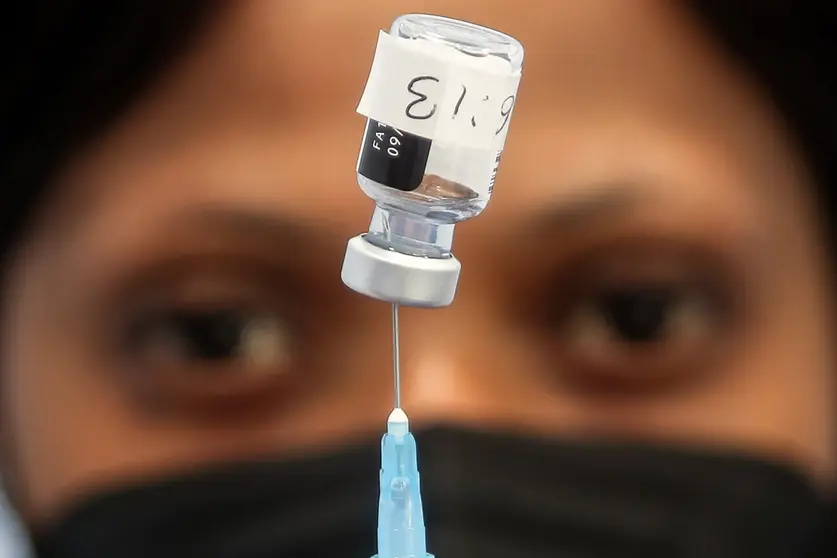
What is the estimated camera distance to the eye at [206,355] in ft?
2.51

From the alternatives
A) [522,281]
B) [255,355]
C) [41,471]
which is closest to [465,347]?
[522,281]

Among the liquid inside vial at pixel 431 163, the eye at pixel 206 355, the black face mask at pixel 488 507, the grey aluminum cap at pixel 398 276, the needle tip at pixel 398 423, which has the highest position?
the liquid inside vial at pixel 431 163

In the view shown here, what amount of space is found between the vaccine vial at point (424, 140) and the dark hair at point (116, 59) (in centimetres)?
34

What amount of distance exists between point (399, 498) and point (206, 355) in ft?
1.40

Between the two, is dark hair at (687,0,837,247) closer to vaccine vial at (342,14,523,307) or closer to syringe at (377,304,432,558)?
vaccine vial at (342,14,523,307)

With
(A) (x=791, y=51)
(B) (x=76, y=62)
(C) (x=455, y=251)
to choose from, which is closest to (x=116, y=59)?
(B) (x=76, y=62)

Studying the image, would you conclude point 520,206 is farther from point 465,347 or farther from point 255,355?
point 255,355

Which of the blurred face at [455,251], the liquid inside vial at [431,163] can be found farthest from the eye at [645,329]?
the liquid inside vial at [431,163]

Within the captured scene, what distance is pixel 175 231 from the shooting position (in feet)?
2.38

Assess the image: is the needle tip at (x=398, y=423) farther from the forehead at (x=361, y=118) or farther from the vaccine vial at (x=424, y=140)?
the forehead at (x=361, y=118)

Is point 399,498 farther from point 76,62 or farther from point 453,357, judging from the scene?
point 76,62

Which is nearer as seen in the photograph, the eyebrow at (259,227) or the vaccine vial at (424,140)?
the vaccine vial at (424,140)

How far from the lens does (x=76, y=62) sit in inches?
27.8

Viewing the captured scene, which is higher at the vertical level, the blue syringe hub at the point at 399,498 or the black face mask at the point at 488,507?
the blue syringe hub at the point at 399,498
